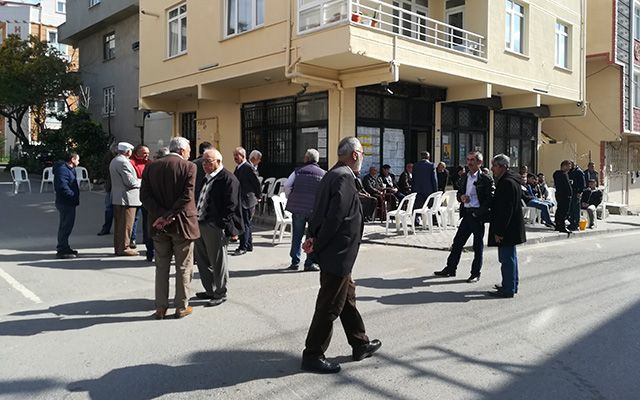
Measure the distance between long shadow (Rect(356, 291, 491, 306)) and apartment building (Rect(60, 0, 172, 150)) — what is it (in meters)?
16.1

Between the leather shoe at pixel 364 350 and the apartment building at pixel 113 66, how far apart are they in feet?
58.6

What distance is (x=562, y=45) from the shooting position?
→ 19.7 metres

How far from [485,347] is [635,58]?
24.2m

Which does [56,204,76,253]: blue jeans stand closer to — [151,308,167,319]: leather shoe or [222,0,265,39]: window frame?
[151,308,167,319]: leather shoe

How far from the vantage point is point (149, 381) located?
4254mm

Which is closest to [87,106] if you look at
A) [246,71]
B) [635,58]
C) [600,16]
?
[246,71]

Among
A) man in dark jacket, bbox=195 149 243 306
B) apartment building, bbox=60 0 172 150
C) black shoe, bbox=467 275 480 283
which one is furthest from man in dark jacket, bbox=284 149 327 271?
apartment building, bbox=60 0 172 150

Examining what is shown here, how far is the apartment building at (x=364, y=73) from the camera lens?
13.1 metres

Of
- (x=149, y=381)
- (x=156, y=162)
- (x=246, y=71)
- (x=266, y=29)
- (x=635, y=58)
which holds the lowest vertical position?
(x=149, y=381)

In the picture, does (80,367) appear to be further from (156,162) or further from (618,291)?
(618,291)

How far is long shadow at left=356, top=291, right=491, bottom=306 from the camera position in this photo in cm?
675

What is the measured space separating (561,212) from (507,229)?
7.13 meters

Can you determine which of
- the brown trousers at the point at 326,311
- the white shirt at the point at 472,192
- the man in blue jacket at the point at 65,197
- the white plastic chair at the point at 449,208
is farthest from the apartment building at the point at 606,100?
the brown trousers at the point at 326,311

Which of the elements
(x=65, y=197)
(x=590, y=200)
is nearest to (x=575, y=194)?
(x=590, y=200)
